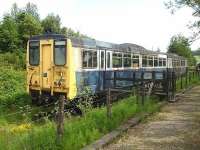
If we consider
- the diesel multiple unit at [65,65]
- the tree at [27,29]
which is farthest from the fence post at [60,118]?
the tree at [27,29]

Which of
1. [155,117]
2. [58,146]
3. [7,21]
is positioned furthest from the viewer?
[7,21]

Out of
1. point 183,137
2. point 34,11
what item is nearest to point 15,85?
point 183,137

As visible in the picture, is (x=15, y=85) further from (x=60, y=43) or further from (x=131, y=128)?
(x=131, y=128)

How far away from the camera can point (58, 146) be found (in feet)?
25.7

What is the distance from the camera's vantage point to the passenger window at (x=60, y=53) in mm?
16153

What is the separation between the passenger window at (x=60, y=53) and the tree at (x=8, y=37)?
2886 centimetres

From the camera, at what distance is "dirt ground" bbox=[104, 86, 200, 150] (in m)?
8.64

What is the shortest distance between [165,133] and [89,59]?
314 inches

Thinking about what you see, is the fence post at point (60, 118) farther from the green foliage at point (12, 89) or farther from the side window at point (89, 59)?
the green foliage at point (12, 89)

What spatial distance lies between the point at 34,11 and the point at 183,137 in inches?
4376

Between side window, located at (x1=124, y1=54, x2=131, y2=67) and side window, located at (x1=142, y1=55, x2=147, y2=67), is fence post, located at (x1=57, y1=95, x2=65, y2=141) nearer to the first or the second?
side window, located at (x1=124, y1=54, x2=131, y2=67)

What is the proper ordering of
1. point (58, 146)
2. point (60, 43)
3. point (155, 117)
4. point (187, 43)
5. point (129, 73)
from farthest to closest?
point (187, 43) < point (129, 73) < point (60, 43) < point (155, 117) < point (58, 146)

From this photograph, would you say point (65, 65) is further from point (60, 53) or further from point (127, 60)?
point (127, 60)

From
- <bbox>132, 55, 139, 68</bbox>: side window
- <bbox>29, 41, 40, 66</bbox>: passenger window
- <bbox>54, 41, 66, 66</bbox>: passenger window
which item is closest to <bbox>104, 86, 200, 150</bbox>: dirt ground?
<bbox>54, 41, 66, 66</bbox>: passenger window
